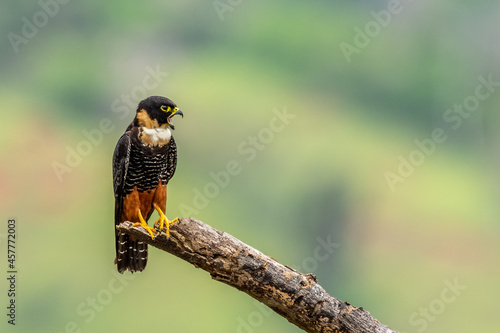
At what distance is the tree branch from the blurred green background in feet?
4.40

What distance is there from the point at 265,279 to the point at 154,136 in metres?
0.91

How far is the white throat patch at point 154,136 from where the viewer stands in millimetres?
2867

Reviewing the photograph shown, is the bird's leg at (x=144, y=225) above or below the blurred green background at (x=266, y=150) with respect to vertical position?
below

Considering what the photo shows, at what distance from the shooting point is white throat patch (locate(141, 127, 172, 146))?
113 inches

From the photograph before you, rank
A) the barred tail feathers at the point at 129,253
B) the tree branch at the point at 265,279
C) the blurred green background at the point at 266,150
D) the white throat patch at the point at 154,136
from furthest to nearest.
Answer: the blurred green background at the point at 266,150
the barred tail feathers at the point at 129,253
the white throat patch at the point at 154,136
the tree branch at the point at 265,279

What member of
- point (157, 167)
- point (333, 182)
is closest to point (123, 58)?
point (157, 167)

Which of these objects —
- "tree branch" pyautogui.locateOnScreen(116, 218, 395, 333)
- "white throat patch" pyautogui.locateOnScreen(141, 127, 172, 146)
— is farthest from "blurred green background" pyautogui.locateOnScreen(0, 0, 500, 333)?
"tree branch" pyautogui.locateOnScreen(116, 218, 395, 333)

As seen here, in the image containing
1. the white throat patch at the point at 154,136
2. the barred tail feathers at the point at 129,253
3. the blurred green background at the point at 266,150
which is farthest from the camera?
the blurred green background at the point at 266,150

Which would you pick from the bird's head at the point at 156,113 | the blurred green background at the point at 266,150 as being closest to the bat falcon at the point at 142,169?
the bird's head at the point at 156,113

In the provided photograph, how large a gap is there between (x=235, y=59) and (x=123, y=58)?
787 mm

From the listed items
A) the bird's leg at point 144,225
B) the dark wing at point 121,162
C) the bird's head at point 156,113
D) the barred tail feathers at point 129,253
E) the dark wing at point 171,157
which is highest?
the bird's head at point 156,113

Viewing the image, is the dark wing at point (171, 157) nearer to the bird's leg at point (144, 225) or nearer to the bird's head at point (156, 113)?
the bird's head at point (156, 113)

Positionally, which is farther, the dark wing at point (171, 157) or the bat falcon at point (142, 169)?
the dark wing at point (171, 157)

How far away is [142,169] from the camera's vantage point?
292 cm
